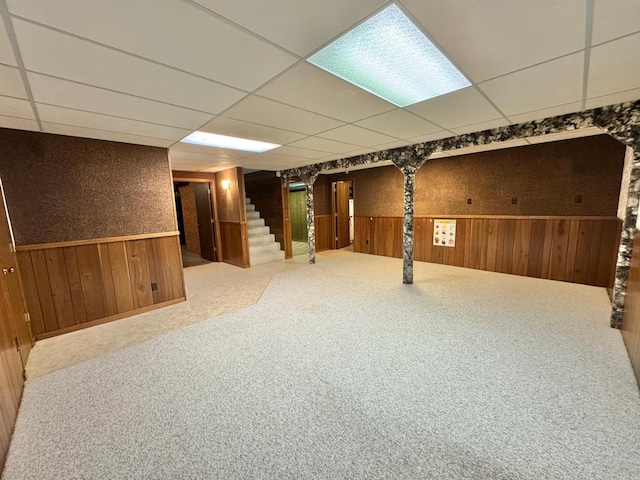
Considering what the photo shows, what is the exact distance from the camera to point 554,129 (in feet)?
9.27

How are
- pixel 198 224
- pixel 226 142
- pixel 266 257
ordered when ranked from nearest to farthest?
pixel 226 142 < pixel 266 257 < pixel 198 224

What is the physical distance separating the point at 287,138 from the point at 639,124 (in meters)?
3.48

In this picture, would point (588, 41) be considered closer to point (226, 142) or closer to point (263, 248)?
point (226, 142)

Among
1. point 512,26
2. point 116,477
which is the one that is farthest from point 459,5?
point 116,477

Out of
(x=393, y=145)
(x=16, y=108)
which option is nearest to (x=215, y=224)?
(x=16, y=108)

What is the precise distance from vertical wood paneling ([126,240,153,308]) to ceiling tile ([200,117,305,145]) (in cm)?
185

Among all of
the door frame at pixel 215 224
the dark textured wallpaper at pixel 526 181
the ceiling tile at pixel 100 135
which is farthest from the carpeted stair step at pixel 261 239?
the ceiling tile at pixel 100 135

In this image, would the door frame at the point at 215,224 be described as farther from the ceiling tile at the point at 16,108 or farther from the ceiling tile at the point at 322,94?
the ceiling tile at the point at 322,94

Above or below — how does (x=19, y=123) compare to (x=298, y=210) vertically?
above

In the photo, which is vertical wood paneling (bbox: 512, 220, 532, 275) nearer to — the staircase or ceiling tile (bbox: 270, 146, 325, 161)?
ceiling tile (bbox: 270, 146, 325, 161)

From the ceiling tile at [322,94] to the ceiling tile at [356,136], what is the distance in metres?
0.47

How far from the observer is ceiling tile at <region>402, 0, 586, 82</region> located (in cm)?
117

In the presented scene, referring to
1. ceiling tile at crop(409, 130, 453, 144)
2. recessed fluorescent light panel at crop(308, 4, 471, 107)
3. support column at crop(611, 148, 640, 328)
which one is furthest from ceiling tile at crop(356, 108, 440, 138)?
support column at crop(611, 148, 640, 328)

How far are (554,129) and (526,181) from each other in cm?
185
